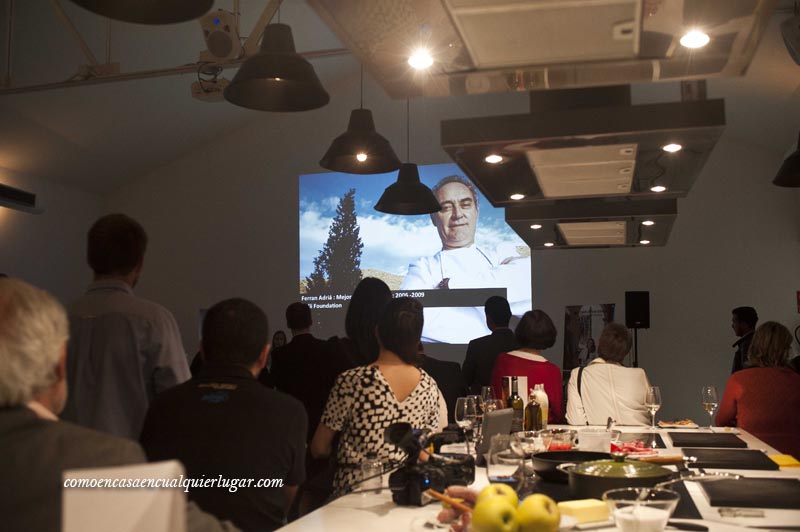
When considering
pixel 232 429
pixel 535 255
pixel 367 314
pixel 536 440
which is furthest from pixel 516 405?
pixel 535 255

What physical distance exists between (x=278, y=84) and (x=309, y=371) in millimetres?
1470

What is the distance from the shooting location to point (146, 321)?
8.86 feet

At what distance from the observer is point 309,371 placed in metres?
4.19

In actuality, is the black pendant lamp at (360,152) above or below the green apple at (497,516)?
above

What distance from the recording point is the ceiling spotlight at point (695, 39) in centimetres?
193

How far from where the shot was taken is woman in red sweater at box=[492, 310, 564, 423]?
4480 millimetres

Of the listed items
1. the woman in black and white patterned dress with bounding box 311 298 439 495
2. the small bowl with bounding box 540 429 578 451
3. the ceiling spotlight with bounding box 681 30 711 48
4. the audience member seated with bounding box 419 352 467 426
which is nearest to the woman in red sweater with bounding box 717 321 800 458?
the audience member seated with bounding box 419 352 467 426

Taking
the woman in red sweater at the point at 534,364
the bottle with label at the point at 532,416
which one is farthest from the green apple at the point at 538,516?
the woman in red sweater at the point at 534,364

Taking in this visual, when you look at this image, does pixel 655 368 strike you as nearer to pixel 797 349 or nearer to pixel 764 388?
pixel 797 349

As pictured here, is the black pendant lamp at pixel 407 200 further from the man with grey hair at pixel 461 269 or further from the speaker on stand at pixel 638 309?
the man with grey hair at pixel 461 269

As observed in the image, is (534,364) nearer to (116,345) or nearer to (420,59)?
(116,345)

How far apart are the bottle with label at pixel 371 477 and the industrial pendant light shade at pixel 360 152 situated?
2145 mm

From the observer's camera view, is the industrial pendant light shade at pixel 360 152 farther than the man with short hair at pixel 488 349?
No

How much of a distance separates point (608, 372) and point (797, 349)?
5.07 m
